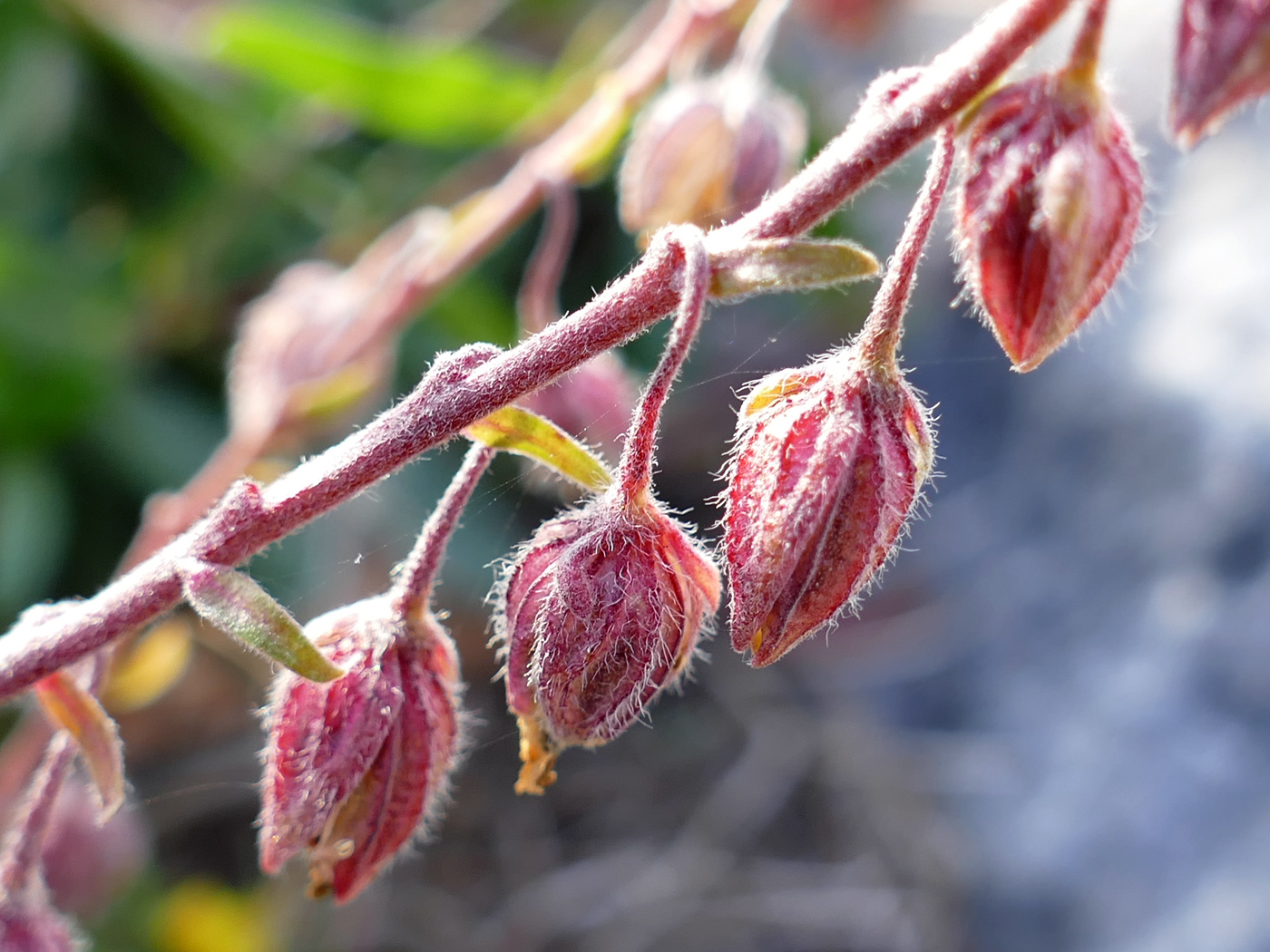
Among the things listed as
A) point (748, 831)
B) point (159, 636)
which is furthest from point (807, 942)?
point (159, 636)

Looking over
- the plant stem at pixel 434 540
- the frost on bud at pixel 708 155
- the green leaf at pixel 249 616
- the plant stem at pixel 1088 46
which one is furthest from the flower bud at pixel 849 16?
the green leaf at pixel 249 616

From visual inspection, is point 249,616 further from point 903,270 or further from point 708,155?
point 708,155

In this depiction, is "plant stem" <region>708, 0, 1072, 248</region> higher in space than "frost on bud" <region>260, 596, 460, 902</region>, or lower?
higher

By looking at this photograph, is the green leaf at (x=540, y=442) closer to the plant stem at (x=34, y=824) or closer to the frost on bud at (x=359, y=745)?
the frost on bud at (x=359, y=745)

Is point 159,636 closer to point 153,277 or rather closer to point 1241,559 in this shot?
point 153,277

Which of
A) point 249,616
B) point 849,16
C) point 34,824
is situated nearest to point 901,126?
point 249,616

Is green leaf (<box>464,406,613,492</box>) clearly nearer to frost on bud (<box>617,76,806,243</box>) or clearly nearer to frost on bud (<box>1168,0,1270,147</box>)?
frost on bud (<box>1168,0,1270,147</box>)

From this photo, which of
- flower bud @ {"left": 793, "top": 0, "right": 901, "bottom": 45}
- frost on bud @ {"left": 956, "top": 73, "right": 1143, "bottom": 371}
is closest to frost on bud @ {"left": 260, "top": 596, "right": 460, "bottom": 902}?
frost on bud @ {"left": 956, "top": 73, "right": 1143, "bottom": 371}
